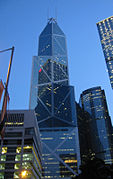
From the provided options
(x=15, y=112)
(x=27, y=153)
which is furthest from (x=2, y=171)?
(x=15, y=112)

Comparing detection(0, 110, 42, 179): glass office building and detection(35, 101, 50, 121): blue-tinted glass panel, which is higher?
detection(35, 101, 50, 121): blue-tinted glass panel

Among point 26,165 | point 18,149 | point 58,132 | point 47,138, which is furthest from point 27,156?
point 58,132

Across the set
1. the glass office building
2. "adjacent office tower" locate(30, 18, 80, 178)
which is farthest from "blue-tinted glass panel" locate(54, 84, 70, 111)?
the glass office building

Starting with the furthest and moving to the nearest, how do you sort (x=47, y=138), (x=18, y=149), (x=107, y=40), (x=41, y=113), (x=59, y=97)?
1. (x=59, y=97)
2. (x=41, y=113)
3. (x=107, y=40)
4. (x=47, y=138)
5. (x=18, y=149)

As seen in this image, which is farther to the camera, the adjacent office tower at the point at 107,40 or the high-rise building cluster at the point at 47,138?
the adjacent office tower at the point at 107,40

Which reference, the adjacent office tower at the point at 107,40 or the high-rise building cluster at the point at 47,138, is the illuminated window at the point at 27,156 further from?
the adjacent office tower at the point at 107,40

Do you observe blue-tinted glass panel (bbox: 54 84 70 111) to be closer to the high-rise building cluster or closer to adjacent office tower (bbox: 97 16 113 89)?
the high-rise building cluster

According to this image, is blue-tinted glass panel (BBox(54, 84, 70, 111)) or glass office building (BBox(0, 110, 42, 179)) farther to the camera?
blue-tinted glass panel (BBox(54, 84, 70, 111))

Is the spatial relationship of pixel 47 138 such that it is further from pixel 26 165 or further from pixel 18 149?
pixel 26 165

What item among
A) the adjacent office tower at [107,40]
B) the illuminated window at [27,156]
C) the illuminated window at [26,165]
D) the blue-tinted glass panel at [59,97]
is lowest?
the illuminated window at [26,165]

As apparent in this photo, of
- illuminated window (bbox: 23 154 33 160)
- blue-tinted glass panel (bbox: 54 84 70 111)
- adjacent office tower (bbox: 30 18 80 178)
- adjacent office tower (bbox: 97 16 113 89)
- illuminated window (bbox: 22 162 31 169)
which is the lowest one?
illuminated window (bbox: 22 162 31 169)

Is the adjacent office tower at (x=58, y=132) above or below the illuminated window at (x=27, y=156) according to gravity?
above

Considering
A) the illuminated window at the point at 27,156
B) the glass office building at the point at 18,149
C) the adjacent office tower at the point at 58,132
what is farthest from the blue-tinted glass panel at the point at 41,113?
the illuminated window at the point at 27,156

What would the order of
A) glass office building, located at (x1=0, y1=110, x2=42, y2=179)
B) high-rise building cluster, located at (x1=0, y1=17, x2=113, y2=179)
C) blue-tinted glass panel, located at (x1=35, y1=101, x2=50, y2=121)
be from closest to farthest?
glass office building, located at (x1=0, y1=110, x2=42, y2=179)
high-rise building cluster, located at (x1=0, y1=17, x2=113, y2=179)
blue-tinted glass panel, located at (x1=35, y1=101, x2=50, y2=121)
